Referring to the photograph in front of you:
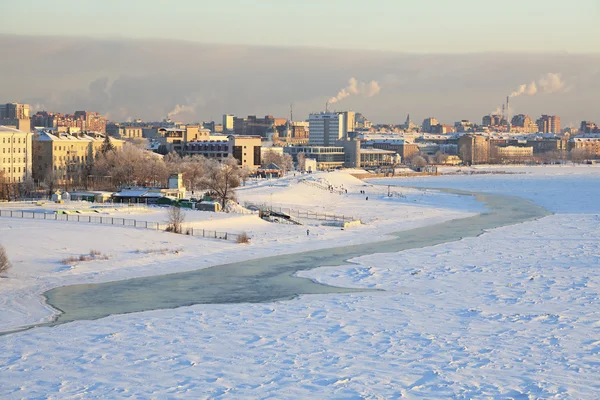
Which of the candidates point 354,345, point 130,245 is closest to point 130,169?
point 130,245

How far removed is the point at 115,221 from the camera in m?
36.2

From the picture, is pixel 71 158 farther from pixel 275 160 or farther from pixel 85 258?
pixel 85 258

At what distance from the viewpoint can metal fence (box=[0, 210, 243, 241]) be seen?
3421 centimetres

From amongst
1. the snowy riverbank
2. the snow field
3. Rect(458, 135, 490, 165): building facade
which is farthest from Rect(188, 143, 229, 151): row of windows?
Rect(458, 135, 490, 165): building facade

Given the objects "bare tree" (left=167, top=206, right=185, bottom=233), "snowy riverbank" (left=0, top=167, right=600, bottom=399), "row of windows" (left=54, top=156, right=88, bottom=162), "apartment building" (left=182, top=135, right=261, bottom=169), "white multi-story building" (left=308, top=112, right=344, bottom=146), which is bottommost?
"snowy riverbank" (left=0, top=167, right=600, bottom=399)

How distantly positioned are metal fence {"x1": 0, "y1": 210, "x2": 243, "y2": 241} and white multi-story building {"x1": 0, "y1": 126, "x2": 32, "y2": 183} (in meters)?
26.5

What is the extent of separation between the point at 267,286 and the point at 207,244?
9.11 meters

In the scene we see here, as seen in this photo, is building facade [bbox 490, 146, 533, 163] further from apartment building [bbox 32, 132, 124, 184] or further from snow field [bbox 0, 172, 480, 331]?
snow field [bbox 0, 172, 480, 331]

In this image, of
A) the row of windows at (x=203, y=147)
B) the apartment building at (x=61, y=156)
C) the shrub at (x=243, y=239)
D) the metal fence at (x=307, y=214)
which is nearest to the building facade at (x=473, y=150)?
the row of windows at (x=203, y=147)

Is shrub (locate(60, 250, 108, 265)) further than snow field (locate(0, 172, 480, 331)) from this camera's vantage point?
Yes

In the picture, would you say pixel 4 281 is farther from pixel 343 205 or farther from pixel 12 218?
pixel 343 205

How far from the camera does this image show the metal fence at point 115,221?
1347 inches

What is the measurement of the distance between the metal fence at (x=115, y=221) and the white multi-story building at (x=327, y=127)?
158195 millimetres

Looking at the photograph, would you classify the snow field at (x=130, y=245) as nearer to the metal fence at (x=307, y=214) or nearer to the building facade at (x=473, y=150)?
the metal fence at (x=307, y=214)
